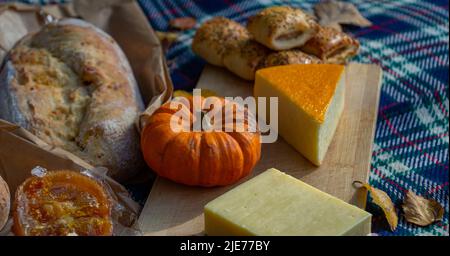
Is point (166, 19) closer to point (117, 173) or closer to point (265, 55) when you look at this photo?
point (265, 55)

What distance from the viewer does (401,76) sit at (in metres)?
3.20

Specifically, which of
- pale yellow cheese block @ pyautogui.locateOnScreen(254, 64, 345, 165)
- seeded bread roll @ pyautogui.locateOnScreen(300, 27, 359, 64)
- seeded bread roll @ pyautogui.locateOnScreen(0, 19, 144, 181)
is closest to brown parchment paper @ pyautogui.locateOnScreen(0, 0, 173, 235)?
seeded bread roll @ pyautogui.locateOnScreen(0, 19, 144, 181)

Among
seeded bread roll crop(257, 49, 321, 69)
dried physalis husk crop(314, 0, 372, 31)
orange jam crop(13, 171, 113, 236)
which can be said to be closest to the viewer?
orange jam crop(13, 171, 113, 236)

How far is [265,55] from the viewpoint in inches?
119

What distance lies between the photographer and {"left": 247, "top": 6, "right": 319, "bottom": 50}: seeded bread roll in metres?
2.94

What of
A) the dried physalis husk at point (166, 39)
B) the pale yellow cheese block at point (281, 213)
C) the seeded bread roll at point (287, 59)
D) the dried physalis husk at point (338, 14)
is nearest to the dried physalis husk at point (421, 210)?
the pale yellow cheese block at point (281, 213)

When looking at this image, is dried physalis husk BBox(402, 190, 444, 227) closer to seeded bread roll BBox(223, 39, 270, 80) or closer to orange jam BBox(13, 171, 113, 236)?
seeded bread roll BBox(223, 39, 270, 80)

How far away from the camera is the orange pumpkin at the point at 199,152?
7.89 ft

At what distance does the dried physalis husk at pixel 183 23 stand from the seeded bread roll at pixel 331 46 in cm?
78

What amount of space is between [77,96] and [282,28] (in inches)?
35.1

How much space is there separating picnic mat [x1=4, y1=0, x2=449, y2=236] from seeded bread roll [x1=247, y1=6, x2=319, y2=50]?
1.35ft

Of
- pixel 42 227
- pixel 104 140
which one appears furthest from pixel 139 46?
pixel 42 227

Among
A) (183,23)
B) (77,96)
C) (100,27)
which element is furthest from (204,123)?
(183,23)

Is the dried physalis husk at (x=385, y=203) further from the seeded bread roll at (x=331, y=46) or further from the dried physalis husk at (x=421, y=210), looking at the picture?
the seeded bread roll at (x=331, y=46)
